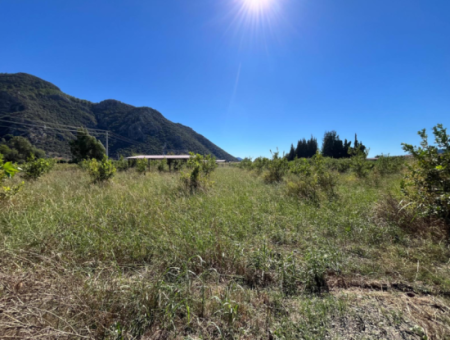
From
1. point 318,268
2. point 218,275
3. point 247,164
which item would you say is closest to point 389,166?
point 318,268

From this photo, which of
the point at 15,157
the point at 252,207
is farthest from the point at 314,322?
the point at 15,157

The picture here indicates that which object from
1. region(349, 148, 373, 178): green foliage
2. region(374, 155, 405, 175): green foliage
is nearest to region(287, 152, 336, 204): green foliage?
region(349, 148, 373, 178): green foliage

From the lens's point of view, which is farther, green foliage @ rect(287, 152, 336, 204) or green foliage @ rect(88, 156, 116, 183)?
green foliage @ rect(88, 156, 116, 183)

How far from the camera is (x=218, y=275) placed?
176 centimetres

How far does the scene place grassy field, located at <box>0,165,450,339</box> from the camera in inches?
47.4

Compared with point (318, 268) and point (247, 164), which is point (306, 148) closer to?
point (247, 164)

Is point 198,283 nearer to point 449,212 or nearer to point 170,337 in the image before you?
point 170,337

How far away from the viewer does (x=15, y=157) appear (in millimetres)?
23078

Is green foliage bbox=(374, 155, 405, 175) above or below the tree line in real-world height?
below

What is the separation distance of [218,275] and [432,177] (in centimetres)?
335

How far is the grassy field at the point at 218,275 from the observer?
3.95ft

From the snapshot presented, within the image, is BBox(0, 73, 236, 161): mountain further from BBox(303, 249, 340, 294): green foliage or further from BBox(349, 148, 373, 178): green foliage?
BBox(349, 148, 373, 178): green foliage

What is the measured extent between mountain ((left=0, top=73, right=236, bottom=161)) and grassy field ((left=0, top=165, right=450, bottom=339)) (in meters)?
35.2

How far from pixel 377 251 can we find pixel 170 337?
2.67 meters
